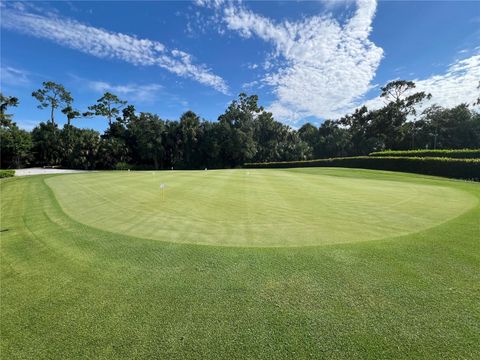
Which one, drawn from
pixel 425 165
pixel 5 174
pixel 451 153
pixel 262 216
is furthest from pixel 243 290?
pixel 5 174

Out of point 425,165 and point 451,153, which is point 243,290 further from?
point 451,153

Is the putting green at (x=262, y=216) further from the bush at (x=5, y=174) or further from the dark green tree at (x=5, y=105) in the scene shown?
the dark green tree at (x=5, y=105)

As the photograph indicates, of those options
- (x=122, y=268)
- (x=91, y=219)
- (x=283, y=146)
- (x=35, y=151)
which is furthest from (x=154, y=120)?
(x=122, y=268)

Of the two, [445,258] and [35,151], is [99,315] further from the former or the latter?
[35,151]

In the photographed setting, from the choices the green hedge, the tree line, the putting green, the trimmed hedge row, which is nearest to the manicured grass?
the putting green

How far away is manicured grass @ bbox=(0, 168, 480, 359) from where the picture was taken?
2.43 metres

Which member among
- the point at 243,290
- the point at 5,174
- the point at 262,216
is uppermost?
the point at 262,216

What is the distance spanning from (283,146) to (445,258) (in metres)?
53.1

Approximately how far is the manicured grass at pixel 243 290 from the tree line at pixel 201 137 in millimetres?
47986

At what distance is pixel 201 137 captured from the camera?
55.4 m

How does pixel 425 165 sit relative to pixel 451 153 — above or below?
below

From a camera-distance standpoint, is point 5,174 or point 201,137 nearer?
point 5,174

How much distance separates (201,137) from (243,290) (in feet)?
177

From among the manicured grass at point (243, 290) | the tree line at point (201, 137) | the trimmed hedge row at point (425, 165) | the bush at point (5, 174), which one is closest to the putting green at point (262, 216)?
the manicured grass at point (243, 290)
